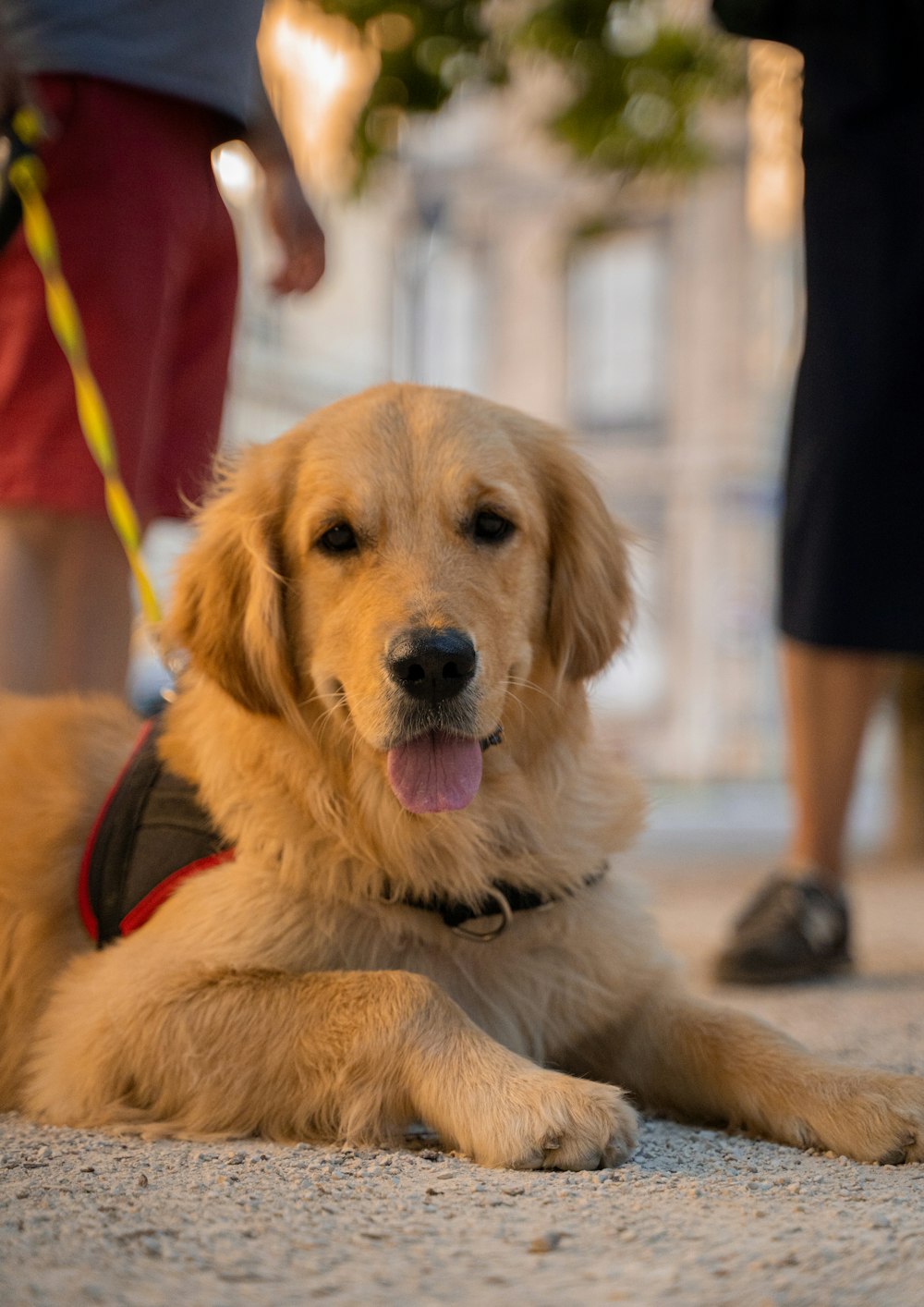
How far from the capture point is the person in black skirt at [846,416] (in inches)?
155

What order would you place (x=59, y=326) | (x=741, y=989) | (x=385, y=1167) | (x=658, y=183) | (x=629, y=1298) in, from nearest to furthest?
(x=629, y=1298), (x=385, y=1167), (x=59, y=326), (x=741, y=989), (x=658, y=183)

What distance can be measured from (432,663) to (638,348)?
24.9 m

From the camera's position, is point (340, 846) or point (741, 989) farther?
point (741, 989)

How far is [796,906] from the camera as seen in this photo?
398 cm

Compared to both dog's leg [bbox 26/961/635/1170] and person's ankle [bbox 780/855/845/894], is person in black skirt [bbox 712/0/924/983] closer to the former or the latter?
person's ankle [bbox 780/855/845/894]

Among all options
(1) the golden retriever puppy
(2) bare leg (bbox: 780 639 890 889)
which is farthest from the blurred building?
(1) the golden retriever puppy

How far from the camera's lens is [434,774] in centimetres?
252

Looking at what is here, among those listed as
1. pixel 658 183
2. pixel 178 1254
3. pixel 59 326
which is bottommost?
pixel 178 1254

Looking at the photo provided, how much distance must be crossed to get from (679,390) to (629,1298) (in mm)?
24979

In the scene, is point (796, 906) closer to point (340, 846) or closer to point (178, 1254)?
point (340, 846)

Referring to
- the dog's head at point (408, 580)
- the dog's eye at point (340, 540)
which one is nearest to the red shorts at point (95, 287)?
the dog's head at point (408, 580)

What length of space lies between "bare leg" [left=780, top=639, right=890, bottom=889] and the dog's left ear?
53.1 inches

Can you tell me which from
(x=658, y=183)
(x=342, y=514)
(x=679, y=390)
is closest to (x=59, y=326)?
(x=342, y=514)

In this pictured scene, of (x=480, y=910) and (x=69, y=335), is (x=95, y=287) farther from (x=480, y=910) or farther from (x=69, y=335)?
(x=480, y=910)
